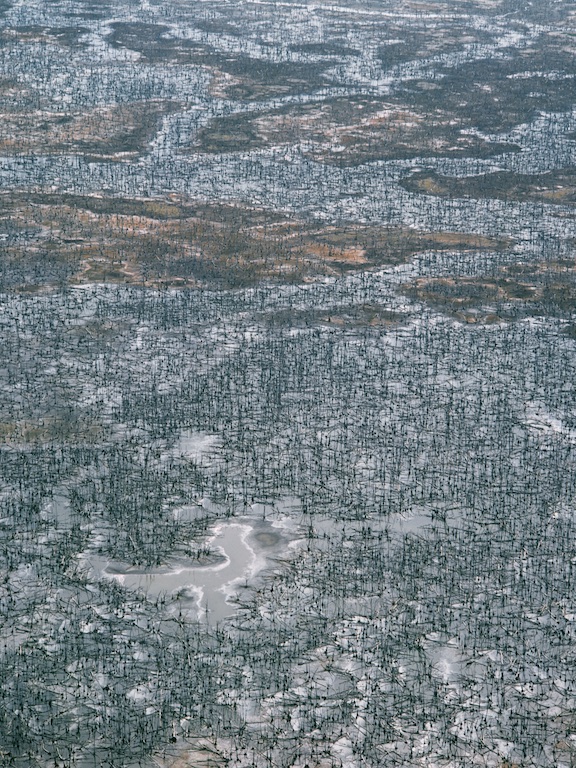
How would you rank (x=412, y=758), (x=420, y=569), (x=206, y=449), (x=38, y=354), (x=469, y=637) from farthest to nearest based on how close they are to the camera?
(x=38, y=354), (x=206, y=449), (x=420, y=569), (x=469, y=637), (x=412, y=758)

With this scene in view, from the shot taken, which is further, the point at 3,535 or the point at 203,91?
the point at 203,91

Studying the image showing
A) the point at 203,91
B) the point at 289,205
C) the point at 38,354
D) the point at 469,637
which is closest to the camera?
Answer: the point at 469,637

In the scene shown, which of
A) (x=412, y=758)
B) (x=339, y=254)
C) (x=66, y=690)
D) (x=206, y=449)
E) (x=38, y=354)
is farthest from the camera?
(x=339, y=254)

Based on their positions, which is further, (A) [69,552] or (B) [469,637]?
(A) [69,552]

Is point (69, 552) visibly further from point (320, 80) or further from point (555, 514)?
point (320, 80)

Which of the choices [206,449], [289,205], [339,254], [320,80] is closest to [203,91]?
[320,80]

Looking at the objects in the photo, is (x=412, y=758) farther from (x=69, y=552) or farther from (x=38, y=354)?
(x=38, y=354)

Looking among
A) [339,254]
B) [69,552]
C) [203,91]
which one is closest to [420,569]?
[69,552]
